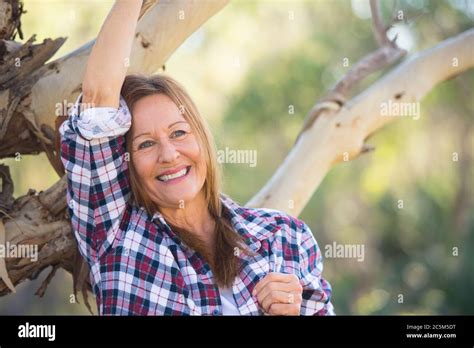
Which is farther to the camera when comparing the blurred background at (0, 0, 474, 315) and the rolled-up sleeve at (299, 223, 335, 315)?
the blurred background at (0, 0, 474, 315)

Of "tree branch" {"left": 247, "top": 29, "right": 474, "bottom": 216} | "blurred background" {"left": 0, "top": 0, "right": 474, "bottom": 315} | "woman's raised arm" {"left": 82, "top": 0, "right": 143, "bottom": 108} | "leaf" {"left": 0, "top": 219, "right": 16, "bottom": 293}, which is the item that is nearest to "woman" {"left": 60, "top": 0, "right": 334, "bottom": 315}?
"woman's raised arm" {"left": 82, "top": 0, "right": 143, "bottom": 108}

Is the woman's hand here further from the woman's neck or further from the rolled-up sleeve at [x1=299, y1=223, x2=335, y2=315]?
the woman's neck

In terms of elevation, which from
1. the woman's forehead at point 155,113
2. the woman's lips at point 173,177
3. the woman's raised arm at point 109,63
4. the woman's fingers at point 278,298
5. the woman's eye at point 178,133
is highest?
the woman's raised arm at point 109,63

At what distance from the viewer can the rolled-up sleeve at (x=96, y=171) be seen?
5.55 ft

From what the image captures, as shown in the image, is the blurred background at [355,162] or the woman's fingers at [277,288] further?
the blurred background at [355,162]

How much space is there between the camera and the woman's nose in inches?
71.6

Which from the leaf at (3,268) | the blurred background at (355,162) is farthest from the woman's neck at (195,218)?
the blurred background at (355,162)

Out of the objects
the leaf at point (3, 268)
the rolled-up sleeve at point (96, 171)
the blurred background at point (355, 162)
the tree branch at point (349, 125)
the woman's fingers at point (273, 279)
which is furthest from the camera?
the blurred background at point (355, 162)

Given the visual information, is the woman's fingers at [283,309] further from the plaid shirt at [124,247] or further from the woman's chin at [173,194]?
the woman's chin at [173,194]

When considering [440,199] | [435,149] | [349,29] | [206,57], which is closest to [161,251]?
[206,57]

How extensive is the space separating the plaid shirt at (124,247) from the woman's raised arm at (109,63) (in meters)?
0.03

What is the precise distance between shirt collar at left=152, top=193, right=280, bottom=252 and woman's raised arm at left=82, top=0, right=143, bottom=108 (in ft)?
1.02
